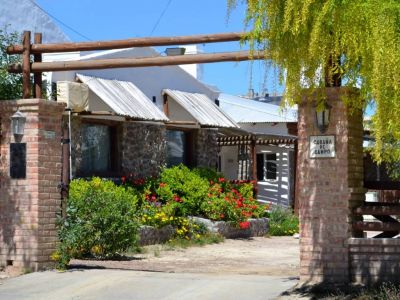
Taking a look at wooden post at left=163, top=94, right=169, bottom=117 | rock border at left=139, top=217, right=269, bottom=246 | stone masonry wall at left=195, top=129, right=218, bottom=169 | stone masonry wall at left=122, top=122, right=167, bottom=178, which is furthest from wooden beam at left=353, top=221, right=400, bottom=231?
stone masonry wall at left=195, top=129, right=218, bottom=169

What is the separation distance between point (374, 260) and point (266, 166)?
64.0ft

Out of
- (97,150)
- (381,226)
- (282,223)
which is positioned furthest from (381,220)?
(282,223)

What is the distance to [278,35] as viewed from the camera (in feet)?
31.0

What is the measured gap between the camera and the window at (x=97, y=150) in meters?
20.3

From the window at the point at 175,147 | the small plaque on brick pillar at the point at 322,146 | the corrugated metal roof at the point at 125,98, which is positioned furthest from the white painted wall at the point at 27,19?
the small plaque on brick pillar at the point at 322,146

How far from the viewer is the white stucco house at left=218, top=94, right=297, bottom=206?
27.5 meters

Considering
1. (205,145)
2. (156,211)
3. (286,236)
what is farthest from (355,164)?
(205,145)

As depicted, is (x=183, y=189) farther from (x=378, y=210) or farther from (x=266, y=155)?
(x=378, y=210)

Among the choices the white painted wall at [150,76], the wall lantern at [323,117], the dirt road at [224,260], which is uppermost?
the white painted wall at [150,76]

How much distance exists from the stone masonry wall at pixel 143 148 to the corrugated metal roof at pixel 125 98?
586 millimetres

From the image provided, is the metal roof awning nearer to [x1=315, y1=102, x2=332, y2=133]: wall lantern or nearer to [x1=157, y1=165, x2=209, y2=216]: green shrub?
[x1=157, y1=165, x2=209, y2=216]: green shrub

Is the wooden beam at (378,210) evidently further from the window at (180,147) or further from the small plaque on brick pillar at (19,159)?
the window at (180,147)

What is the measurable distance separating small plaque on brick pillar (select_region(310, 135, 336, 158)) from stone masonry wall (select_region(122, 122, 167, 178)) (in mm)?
10962

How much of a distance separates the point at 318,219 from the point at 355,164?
928mm
